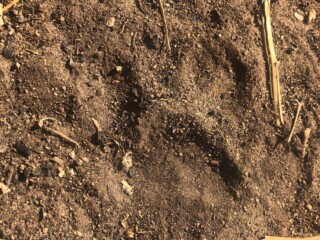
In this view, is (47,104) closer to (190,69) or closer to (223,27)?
(190,69)

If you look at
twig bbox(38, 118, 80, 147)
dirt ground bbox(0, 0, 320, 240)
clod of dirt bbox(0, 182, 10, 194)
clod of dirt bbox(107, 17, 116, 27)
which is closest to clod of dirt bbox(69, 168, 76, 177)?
dirt ground bbox(0, 0, 320, 240)

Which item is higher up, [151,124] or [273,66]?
[273,66]

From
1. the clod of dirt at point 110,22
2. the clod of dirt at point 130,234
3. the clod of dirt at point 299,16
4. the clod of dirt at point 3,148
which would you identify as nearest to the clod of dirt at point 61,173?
the clod of dirt at point 3,148

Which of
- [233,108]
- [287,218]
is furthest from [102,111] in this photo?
[287,218]

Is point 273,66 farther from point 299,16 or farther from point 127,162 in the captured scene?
point 127,162

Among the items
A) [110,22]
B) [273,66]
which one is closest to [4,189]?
[110,22]

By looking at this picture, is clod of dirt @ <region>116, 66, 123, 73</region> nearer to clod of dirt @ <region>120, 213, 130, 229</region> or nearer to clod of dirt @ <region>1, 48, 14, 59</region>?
clod of dirt @ <region>1, 48, 14, 59</region>

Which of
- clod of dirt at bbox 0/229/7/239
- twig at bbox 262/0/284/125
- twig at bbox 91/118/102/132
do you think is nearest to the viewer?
clod of dirt at bbox 0/229/7/239
